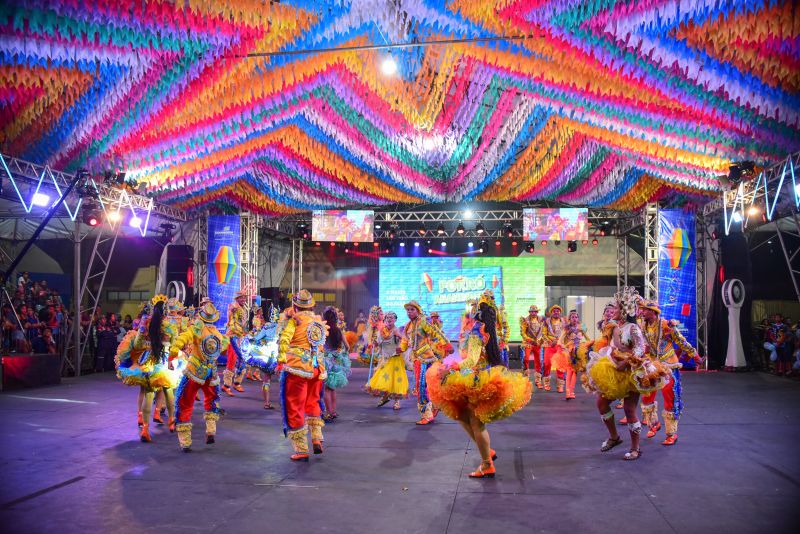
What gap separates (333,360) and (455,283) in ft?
44.6

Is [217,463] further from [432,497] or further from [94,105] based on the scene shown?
[94,105]

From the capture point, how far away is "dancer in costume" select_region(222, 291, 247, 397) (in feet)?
38.4

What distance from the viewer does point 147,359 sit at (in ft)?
25.1

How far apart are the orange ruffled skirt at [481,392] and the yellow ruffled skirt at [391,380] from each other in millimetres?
3836

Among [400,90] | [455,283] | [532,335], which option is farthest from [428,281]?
[400,90]

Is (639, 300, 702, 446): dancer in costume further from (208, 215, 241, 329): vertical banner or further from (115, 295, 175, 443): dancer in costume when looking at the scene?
(208, 215, 241, 329): vertical banner

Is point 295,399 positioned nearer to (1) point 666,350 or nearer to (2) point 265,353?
(2) point 265,353

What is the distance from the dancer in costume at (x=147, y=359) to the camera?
7.53m

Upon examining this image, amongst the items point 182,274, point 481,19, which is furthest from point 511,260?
point 481,19

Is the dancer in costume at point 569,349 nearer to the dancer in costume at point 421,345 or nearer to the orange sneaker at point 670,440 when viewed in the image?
the dancer in costume at point 421,345

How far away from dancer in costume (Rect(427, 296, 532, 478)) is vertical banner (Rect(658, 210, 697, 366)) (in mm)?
12617

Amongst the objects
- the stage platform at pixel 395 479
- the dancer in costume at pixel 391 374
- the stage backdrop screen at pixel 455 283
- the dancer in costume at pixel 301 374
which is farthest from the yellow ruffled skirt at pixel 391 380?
the stage backdrop screen at pixel 455 283

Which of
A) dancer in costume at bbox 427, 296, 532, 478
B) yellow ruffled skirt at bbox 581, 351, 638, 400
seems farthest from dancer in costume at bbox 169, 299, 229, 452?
yellow ruffled skirt at bbox 581, 351, 638, 400

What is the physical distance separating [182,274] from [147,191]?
290 centimetres
